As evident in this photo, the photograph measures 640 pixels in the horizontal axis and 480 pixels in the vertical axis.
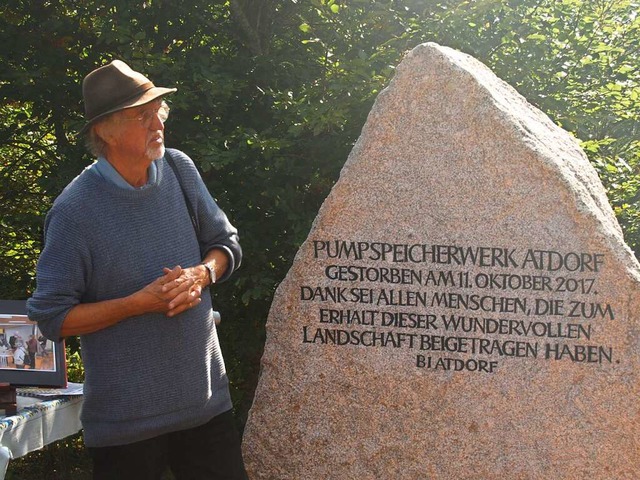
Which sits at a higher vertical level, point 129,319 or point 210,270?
point 210,270

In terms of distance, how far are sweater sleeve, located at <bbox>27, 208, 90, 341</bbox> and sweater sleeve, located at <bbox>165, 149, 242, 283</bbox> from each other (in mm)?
471

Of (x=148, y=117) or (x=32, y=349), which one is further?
(x=32, y=349)

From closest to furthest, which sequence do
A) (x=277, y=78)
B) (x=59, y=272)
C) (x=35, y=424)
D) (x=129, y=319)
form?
1. (x=59, y=272)
2. (x=129, y=319)
3. (x=35, y=424)
4. (x=277, y=78)

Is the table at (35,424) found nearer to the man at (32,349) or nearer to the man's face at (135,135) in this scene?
the man at (32,349)

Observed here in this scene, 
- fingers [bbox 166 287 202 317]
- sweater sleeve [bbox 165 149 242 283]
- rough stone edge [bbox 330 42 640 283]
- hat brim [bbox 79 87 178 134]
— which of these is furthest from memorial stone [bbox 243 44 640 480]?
hat brim [bbox 79 87 178 134]

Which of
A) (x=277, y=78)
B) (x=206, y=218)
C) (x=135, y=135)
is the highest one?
(x=277, y=78)

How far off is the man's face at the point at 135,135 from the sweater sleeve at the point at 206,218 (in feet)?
0.60

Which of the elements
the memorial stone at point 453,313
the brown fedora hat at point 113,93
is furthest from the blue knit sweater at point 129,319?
the memorial stone at point 453,313

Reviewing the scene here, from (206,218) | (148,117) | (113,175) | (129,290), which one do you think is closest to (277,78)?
(206,218)

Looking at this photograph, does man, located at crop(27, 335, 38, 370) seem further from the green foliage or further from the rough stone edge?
the green foliage

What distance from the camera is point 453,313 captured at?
13.8 feet

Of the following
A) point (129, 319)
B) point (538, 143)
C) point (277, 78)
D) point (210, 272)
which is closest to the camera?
point (129, 319)

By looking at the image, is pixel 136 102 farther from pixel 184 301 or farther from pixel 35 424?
pixel 35 424

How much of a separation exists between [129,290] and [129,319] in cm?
10
